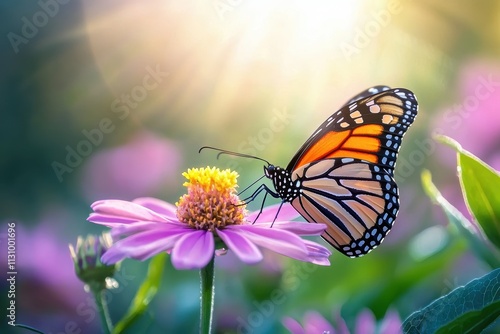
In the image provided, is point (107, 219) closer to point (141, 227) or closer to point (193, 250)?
point (141, 227)

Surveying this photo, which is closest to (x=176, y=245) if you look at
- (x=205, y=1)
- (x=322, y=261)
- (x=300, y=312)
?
(x=322, y=261)

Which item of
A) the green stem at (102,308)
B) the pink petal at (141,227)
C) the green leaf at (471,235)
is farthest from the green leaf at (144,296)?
the green leaf at (471,235)

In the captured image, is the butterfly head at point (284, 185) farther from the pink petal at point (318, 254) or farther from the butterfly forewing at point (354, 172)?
the pink petal at point (318, 254)

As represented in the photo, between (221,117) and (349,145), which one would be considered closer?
(349,145)

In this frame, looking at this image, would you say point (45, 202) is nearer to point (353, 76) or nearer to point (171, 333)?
point (171, 333)

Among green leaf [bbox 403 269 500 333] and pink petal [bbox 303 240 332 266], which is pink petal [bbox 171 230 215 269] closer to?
pink petal [bbox 303 240 332 266]

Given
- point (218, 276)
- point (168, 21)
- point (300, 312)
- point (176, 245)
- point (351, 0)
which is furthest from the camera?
point (168, 21)

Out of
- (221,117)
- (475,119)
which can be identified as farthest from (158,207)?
(221,117)
